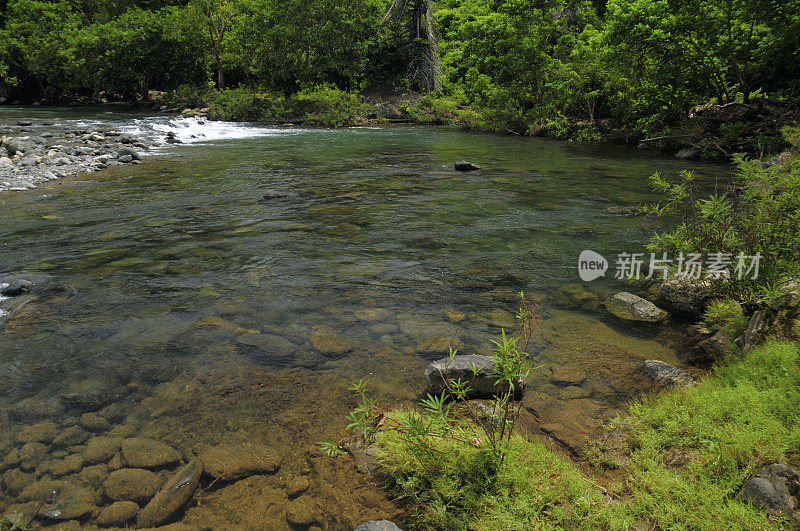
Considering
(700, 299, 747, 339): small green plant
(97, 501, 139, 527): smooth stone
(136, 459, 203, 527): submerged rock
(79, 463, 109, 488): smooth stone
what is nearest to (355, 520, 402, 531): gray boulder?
(136, 459, 203, 527): submerged rock

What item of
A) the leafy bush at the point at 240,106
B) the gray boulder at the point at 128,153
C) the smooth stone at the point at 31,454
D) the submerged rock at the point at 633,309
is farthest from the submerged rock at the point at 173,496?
the leafy bush at the point at 240,106

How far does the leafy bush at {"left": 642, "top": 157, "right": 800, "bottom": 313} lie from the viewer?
11.7ft

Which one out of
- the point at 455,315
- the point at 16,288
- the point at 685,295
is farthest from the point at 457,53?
the point at 16,288

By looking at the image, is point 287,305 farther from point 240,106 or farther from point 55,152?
point 240,106

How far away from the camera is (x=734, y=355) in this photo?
3.46m

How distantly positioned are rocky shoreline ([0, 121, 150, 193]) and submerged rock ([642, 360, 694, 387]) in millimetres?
11689

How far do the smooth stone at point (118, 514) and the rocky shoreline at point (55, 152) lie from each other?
961cm

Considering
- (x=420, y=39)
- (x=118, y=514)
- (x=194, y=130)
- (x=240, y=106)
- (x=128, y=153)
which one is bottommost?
(x=118, y=514)

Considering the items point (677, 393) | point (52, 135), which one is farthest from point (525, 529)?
point (52, 135)

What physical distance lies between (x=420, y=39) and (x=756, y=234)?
89.8 ft

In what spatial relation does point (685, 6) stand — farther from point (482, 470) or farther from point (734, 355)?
point (482, 470)

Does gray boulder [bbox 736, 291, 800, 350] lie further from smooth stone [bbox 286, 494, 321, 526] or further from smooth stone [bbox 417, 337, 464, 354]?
smooth stone [bbox 286, 494, 321, 526]

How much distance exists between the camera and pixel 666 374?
3469mm

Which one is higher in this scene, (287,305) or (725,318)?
(725,318)
